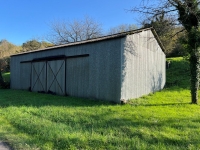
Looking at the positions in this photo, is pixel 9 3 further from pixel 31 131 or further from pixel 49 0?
pixel 31 131

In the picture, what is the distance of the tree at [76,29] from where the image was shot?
30.8 m

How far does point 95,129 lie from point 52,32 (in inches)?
1190

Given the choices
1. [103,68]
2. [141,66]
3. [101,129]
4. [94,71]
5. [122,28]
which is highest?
[122,28]

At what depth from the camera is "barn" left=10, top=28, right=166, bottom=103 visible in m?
8.14

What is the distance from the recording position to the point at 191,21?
8055 millimetres

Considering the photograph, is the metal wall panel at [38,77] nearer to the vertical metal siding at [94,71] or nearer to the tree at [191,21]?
the vertical metal siding at [94,71]

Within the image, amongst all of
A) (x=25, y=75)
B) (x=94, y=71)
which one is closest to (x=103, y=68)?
(x=94, y=71)

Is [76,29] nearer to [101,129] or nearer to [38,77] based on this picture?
[38,77]

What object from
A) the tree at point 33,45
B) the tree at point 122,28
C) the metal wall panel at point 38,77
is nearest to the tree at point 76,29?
the tree at point 122,28

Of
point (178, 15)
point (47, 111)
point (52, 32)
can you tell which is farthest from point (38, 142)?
point (52, 32)

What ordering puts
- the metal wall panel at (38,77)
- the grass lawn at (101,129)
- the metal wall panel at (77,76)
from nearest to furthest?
1. the grass lawn at (101,129)
2. the metal wall panel at (77,76)
3. the metal wall panel at (38,77)

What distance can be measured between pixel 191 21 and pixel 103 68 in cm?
470

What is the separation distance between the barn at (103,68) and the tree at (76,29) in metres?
18.1

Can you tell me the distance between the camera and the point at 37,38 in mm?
33344
